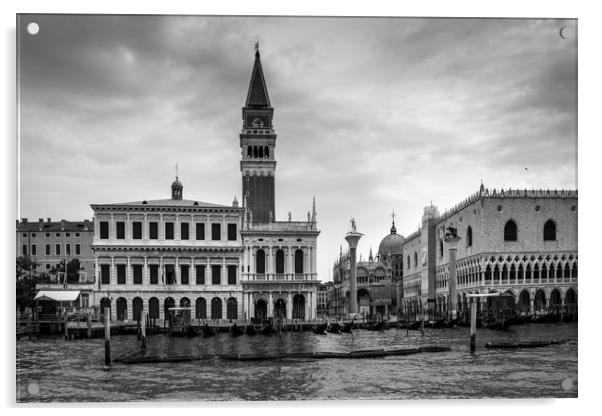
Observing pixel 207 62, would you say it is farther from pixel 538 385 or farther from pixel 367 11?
pixel 538 385

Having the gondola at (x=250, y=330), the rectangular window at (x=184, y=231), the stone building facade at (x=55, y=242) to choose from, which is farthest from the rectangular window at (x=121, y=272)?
the gondola at (x=250, y=330)

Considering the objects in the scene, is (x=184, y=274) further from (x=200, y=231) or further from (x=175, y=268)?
(x=200, y=231)

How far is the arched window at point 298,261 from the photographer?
1619cm

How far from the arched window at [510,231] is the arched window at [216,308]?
10.0m

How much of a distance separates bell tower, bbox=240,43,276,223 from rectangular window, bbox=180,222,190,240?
196 centimetres

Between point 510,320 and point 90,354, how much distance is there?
12.2 m

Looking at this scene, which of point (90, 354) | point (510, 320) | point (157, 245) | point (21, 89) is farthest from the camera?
point (510, 320)

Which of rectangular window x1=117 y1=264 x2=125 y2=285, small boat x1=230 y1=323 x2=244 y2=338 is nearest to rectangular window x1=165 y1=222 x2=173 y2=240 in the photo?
rectangular window x1=117 y1=264 x2=125 y2=285

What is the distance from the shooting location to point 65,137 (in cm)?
985

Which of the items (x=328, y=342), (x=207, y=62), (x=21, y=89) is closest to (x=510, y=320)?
(x=328, y=342)

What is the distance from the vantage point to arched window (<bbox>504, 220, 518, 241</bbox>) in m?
25.6

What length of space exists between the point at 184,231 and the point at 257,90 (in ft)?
32.1

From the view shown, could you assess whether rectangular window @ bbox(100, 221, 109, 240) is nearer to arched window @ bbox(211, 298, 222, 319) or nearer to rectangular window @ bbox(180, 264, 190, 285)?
rectangular window @ bbox(180, 264, 190, 285)

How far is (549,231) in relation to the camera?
774 inches
